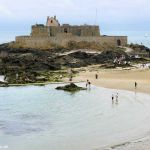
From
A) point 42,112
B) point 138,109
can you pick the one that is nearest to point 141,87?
point 138,109

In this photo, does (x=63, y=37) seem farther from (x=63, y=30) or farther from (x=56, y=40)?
(x=63, y=30)

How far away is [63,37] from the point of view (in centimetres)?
6094

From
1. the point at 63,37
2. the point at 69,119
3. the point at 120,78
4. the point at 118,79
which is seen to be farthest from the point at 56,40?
the point at 69,119

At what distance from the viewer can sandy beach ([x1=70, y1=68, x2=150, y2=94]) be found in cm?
3488

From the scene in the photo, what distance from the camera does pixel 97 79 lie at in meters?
39.1

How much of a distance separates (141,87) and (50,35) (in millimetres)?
30601

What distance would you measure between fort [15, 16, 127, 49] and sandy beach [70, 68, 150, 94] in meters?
15.3

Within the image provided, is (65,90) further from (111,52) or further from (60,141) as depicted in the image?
(111,52)

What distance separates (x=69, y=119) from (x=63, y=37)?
3868 cm

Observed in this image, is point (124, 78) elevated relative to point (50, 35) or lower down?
lower down

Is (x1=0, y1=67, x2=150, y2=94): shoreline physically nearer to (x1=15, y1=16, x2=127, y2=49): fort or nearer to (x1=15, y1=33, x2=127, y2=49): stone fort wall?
(x1=15, y1=33, x2=127, y2=49): stone fort wall

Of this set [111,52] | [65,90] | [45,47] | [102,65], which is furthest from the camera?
[45,47]

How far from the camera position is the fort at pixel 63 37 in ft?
201

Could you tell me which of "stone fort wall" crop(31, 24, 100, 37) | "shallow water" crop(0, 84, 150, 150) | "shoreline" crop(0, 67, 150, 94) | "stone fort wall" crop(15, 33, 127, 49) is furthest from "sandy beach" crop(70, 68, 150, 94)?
"stone fort wall" crop(31, 24, 100, 37)
